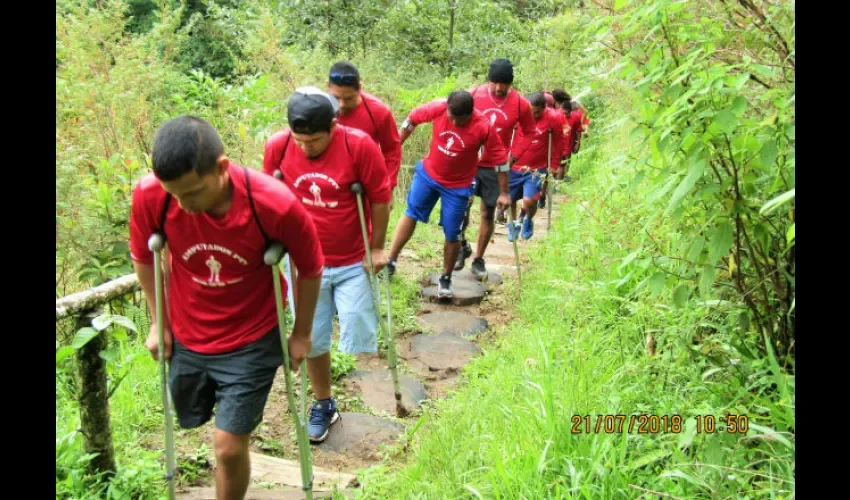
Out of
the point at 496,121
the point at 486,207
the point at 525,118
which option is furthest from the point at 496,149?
the point at 486,207

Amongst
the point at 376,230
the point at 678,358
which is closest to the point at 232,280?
the point at 376,230

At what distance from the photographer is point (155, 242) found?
9.05 feet

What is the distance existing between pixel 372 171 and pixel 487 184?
3584 mm

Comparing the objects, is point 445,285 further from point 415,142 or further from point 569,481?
point 415,142

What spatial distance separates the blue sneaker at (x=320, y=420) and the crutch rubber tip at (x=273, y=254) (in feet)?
5.80

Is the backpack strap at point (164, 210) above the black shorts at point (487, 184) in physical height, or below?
above

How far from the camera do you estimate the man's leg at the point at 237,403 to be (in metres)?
2.88

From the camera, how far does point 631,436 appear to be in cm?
310

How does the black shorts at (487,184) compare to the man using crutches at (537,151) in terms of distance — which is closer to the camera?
the black shorts at (487,184)

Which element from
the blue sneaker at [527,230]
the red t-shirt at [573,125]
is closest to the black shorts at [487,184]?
the blue sneaker at [527,230]

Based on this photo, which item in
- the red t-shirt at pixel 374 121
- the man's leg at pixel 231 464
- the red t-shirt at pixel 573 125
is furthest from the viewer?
the red t-shirt at pixel 573 125

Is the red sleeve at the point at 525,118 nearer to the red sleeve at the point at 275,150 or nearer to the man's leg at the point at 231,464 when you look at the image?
the red sleeve at the point at 275,150

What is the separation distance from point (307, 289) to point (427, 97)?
29.1 feet

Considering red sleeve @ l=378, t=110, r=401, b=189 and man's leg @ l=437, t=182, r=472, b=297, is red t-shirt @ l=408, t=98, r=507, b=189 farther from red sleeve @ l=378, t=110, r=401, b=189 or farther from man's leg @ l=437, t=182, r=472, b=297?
red sleeve @ l=378, t=110, r=401, b=189
